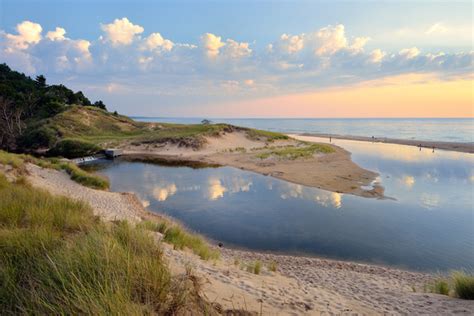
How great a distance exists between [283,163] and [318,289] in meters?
26.8

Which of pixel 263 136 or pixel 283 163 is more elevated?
pixel 263 136

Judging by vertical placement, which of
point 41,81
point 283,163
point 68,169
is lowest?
point 283,163

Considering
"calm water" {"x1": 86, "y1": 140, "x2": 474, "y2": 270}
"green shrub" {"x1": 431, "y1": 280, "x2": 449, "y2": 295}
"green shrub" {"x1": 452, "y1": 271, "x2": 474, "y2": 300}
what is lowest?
"calm water" {"x1": 86, "y1": 140, "x2": 474, "y2": 270}

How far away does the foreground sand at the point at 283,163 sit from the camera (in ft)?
74.8

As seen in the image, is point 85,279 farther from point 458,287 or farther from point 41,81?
point 41,81

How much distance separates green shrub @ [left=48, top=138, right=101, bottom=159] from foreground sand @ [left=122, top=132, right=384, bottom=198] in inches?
191

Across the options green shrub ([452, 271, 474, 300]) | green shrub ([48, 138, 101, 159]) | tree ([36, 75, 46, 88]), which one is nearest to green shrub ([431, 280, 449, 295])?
green shrub ([452, 271, 474, 300])

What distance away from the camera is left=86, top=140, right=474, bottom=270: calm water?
11.6 meters

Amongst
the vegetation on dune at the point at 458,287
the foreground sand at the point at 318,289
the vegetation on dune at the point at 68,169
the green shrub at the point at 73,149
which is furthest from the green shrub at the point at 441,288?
the green shrub at the point at 73,149

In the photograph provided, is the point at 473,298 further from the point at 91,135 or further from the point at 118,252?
the point at 91,135

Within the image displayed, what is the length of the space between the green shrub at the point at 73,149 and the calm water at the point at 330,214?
16546 millimetres

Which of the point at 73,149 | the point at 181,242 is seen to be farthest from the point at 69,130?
the point at 181,242

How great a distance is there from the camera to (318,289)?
660 centimetres

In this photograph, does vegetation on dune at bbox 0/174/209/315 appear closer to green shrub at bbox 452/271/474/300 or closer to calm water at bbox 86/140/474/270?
green shrub at bbox 452/271/474/300
